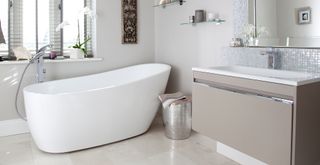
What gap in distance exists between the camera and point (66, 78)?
352 centimetres

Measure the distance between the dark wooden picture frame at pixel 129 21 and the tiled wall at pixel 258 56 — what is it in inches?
61.2

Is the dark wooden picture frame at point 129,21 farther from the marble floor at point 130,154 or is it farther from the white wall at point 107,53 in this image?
the marble floor at point 130,154

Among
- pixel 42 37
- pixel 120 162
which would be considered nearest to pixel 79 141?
pixel 120 162

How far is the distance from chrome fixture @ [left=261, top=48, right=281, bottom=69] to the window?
2390mm

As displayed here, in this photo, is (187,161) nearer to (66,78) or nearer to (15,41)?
(66,78)

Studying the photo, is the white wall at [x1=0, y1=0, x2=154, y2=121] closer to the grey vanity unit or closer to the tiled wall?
the tiled wall

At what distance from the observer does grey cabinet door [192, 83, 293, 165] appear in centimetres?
172

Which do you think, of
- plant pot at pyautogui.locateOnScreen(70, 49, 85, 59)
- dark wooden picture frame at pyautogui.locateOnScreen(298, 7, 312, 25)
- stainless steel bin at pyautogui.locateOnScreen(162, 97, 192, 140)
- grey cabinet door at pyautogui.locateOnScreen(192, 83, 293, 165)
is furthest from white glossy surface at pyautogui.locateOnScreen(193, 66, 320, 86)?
plant pot at pyautogui.locateOnScreen(70, 49, 85, 59)

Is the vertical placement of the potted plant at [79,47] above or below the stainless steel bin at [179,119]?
above

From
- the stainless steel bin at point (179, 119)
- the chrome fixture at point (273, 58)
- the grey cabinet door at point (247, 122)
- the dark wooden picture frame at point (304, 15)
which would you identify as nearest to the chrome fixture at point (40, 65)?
the stainless steel bin at point (179, 119)

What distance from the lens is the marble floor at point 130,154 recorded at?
252cm

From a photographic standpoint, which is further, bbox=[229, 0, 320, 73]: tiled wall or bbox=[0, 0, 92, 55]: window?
Result: bbox=[0, 0, 92, 55]: window

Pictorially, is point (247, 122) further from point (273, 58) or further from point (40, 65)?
point (40, 65)

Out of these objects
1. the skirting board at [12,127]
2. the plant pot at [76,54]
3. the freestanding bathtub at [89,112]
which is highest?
the plant pot at [76,54]
